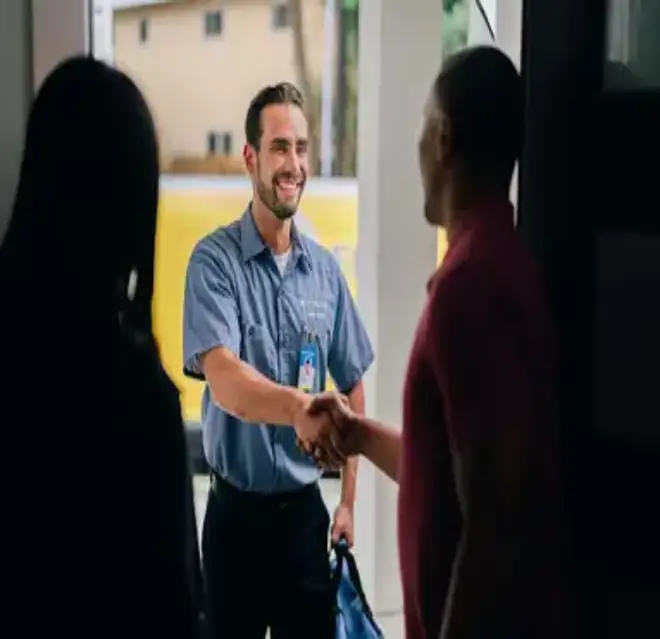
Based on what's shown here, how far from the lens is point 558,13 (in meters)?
1.57

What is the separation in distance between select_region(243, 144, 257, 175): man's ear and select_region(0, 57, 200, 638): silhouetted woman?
1.12 metres

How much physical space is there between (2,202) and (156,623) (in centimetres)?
73

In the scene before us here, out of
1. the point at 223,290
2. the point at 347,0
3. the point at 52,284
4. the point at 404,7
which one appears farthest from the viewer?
the point at 347,0

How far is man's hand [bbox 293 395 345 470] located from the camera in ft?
5.98

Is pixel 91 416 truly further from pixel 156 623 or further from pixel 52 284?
pixel 156 623

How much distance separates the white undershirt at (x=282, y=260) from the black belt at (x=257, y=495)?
48cm

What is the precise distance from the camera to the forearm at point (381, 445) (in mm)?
1704

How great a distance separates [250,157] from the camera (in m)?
2.35

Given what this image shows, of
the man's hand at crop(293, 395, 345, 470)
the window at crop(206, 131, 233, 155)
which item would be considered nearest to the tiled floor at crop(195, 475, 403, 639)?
the man's hand at crop(293, 395, 345, 470)

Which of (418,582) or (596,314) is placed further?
(596,314)

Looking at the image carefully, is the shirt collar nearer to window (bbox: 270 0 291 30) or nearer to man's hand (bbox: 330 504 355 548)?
man's hand (bbox: 330 504 355 548)

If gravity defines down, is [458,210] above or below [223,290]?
above

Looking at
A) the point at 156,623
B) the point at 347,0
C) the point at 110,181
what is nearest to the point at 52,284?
the point at 110,181

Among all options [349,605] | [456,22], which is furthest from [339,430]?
[456,22]
